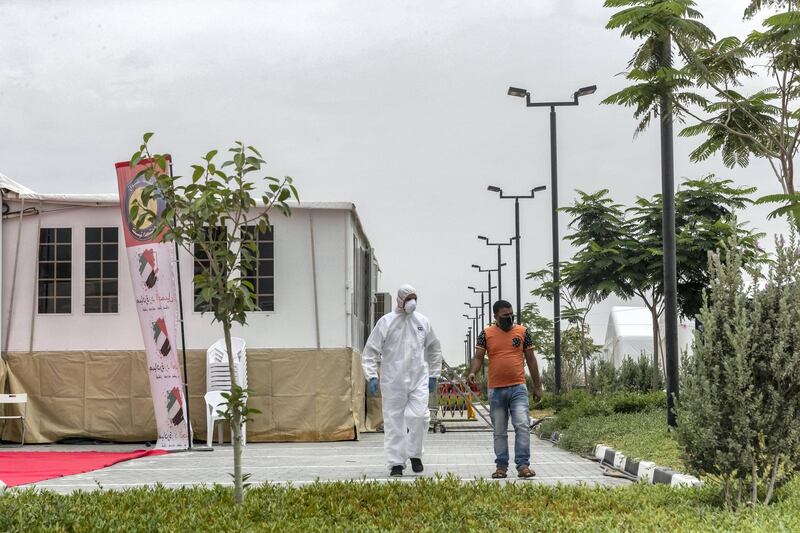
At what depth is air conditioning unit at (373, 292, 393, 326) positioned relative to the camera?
28391mm

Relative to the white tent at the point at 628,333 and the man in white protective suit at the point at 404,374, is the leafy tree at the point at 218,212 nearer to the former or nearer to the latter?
the man in white protective suit at the point at 404,374

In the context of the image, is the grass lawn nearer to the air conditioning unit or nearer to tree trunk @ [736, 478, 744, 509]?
tree trunk @ [736, 478, 744, 509]

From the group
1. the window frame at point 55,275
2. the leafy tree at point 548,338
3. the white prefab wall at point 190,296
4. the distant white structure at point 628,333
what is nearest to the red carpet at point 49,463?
the white prefab wall at point 190,296

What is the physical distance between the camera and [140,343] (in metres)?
20.0

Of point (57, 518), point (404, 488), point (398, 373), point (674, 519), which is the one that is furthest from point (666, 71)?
point (57, 518)

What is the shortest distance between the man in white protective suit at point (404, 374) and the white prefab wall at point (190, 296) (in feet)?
24.1

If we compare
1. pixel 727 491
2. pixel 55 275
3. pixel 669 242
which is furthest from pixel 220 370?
pixel 727 491

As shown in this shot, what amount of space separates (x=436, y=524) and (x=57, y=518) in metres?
2.50

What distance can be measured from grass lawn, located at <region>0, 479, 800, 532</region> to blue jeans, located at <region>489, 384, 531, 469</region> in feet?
6.46

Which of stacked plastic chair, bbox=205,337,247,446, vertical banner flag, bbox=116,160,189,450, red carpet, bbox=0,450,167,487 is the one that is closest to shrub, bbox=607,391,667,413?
stacked plastic chair, bbox=205,337,247,446

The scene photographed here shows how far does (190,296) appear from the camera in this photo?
20125mm

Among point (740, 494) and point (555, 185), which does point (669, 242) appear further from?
point (555, 185)

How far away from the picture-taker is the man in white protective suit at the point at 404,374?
12.3 meters

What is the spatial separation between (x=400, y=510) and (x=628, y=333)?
35.8 m
